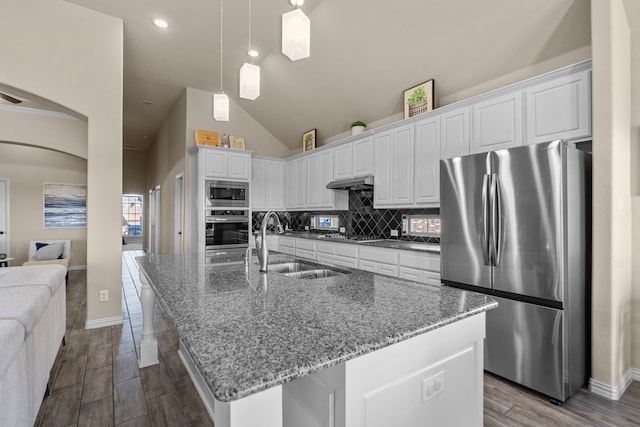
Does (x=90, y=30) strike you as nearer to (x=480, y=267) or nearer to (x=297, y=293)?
(x=297, y=293)

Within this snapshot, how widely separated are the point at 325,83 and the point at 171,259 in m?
3.20

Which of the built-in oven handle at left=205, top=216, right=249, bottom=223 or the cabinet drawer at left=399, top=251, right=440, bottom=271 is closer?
the cabinet drawer at left=399, top=251, right=440, bottom=271

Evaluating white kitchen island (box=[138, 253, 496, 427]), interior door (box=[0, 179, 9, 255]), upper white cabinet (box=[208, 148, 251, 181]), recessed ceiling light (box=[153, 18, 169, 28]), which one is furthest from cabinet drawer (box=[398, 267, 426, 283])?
interior door (box=[0, 179, 9, 255])

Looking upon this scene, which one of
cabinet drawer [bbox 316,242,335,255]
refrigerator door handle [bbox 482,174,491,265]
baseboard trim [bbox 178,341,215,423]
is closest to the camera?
baseboard trim [bbox 178,341,215,423]

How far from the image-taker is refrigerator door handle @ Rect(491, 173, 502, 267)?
2318mm

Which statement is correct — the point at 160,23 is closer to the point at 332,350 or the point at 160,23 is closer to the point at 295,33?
the point at 295,33

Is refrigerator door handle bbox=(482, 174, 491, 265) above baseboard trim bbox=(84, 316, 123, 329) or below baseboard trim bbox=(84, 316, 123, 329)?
above

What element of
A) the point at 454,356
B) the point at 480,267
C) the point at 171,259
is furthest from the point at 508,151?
the point at 171,259

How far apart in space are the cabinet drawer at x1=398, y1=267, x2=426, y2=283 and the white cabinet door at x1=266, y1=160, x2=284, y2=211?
3141 millimetres

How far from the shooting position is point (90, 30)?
3.47 m

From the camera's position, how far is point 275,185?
5887 millimetres

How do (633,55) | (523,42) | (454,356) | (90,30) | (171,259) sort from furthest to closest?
(90,30) → (523,42) → (633,55) → (171,259) → (454,356)

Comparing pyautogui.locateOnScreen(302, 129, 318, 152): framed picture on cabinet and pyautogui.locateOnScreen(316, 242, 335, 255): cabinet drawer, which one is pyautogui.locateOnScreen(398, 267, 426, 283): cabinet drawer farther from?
pyautogui.locateOnScreen(302, 129, 318, 152): framed picture on cabinet

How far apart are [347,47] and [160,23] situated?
2194mm
